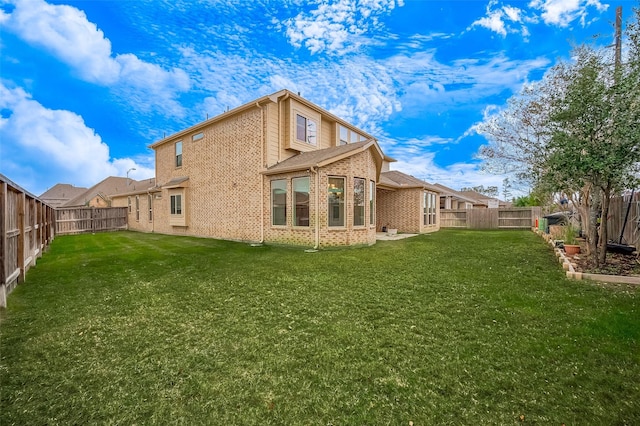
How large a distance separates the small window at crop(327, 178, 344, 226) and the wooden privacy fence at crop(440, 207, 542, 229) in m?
15.9

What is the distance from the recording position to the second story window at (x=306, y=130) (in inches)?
508

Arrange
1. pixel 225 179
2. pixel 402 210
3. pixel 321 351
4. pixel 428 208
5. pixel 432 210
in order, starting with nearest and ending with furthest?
pixel 321 351 < pixel 225 179 < pixel 402 210 < pixel 428 208 < pixel 432 210

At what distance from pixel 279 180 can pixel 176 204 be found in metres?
8.41

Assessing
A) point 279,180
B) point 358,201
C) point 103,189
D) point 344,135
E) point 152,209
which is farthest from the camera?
point 103,189

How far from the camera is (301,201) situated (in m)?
10.9

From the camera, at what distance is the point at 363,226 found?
36.4ft

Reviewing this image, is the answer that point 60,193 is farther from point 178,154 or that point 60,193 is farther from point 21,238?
point 21,238

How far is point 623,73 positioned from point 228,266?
1076 cm

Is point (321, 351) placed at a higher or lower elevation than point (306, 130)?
lower

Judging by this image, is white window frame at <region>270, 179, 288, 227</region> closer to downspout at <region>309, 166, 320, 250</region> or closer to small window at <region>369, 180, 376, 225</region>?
downspout at <region>309, 166, 320, 250</region>

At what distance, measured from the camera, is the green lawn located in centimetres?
226

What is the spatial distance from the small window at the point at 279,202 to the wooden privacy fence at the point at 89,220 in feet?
54.0

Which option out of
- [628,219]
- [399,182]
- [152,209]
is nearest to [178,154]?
[152,209]

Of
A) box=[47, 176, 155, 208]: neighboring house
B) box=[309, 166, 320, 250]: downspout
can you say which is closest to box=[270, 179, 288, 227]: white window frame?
box=[309, 166, 320, 250]: downspout
